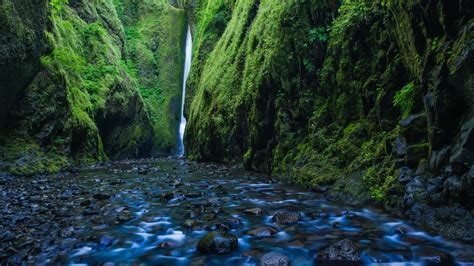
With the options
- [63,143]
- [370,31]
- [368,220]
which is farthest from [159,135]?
[368,220]

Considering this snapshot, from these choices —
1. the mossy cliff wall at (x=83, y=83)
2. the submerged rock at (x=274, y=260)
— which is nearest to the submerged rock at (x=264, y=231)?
the submerged rock at (x=274, y=260)

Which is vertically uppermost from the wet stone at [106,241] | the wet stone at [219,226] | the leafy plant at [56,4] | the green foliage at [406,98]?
the leafy plant at [56,4]

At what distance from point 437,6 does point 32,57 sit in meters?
13.4

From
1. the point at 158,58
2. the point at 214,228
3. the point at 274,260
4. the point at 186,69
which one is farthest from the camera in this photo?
the point at 158,58

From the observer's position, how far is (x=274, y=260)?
415 cm

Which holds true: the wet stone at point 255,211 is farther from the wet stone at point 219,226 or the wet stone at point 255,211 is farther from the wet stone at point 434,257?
the wet stone at point 434,257

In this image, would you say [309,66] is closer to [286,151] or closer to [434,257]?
[286,151]

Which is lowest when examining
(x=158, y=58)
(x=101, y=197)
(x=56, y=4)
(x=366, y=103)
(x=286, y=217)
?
(x=101, y=197)

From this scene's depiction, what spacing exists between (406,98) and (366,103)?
4.63ft

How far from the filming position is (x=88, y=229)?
5758 millimetres

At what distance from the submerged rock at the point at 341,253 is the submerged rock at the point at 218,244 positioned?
42.6 inches

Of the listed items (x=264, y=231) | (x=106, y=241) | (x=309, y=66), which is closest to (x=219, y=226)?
(x=264, y=231)

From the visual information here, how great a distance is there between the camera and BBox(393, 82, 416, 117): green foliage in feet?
21.2

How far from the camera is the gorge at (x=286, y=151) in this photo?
4.70 metres
